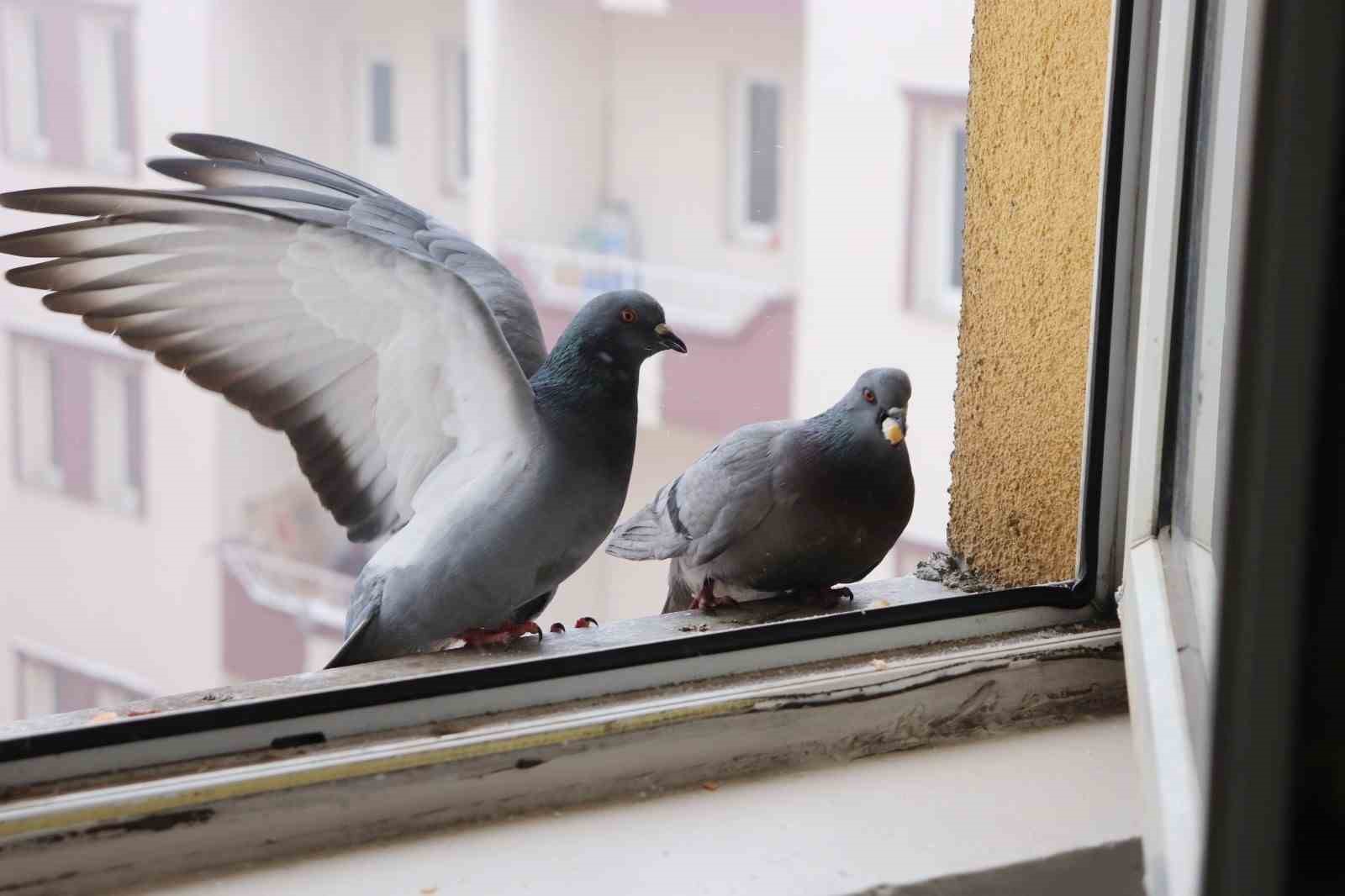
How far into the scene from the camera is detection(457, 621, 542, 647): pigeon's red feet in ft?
2.52

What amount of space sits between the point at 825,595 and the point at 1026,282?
0.72 ft

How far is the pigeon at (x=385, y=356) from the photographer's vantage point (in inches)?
26.4

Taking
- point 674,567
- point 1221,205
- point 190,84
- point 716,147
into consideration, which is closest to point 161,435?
point 190,84

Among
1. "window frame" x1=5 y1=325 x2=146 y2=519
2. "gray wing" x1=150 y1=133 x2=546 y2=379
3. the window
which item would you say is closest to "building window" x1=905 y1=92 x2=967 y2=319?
"window frame" x1=5 y1=325 x2=146 y2=519

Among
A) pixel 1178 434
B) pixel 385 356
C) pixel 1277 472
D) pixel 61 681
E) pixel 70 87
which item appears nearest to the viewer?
pixel 1277 472

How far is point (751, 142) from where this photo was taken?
17.3 ft

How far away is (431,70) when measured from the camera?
266 inches

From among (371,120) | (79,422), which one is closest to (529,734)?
(79,422)

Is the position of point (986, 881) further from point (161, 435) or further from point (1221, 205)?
point (161, 435)

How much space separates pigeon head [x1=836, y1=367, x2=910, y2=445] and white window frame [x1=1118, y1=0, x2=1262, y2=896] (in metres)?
0.13

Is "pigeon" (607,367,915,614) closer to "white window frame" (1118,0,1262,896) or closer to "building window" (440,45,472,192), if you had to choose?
"white window frame" (1118,0,1262,896)

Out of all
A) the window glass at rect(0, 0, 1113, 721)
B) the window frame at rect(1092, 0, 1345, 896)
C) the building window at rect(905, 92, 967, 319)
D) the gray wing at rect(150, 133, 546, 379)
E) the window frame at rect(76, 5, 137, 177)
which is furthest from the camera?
the window frame at rect(76, 5, 137, 177)

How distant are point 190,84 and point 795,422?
4824 mm

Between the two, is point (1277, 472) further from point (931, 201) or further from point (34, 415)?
point (34, 415)
